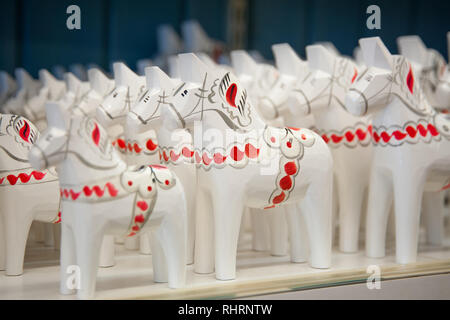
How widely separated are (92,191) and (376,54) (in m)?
1.16

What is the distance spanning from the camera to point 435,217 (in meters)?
2.87

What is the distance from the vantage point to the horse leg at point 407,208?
2.37 meters

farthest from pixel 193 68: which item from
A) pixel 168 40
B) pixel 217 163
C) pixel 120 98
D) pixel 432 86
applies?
pixel 168 40

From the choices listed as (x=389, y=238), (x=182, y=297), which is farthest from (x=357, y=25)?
(x=182, y=297)

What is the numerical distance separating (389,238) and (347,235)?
437 millimetres

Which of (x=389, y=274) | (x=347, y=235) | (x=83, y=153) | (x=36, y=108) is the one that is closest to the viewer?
(x=83, y=153)

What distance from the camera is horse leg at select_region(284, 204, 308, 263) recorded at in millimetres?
2404

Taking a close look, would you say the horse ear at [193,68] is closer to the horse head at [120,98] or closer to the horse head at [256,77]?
the horse head at [120,98]

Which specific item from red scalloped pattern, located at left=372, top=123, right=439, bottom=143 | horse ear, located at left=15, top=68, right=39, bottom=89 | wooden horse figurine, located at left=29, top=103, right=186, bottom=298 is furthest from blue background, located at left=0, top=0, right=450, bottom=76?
wooden horse figurine, located at left=29, top=103, right=186, bottom=298

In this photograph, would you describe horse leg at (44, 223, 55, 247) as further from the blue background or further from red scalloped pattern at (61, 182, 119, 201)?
the blue background
